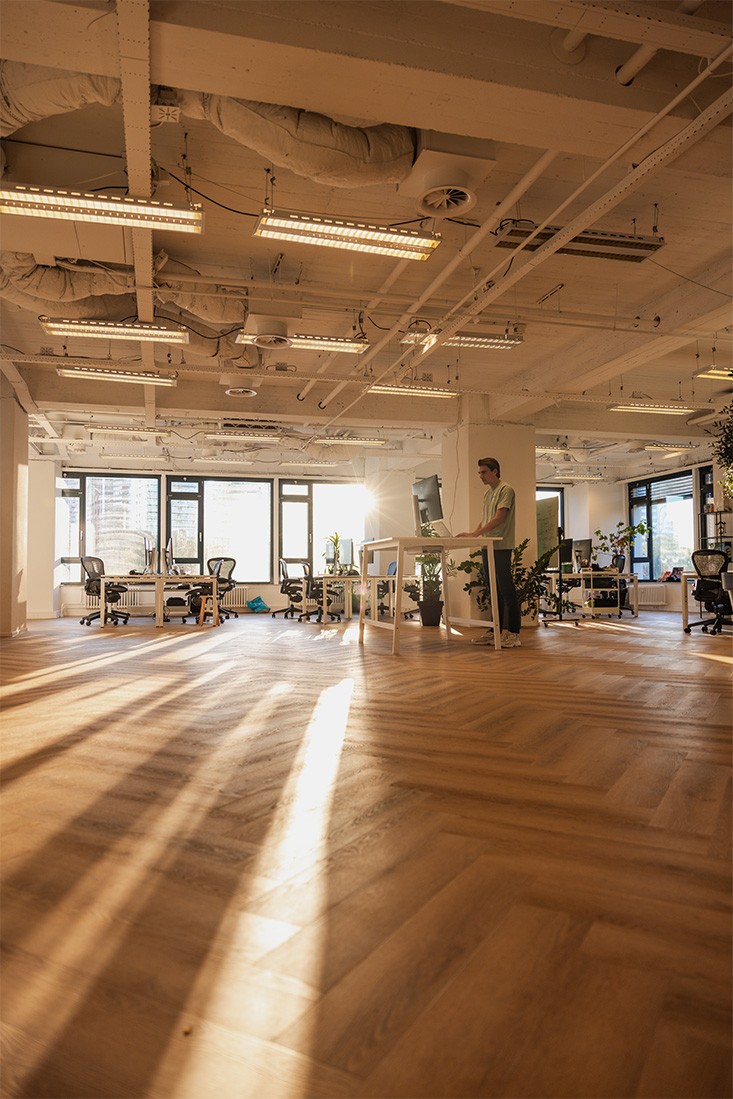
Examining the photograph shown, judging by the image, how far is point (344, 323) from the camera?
7.45 metres

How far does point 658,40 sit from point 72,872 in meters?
3.74

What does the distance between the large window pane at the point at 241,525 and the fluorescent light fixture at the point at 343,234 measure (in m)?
10.6

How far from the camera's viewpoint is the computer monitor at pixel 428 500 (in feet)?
27.5

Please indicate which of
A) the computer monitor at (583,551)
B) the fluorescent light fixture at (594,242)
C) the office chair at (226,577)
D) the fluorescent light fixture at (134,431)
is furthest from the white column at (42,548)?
the fluorescent light fixture at (594,242)

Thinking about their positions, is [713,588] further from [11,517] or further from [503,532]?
[11,517]

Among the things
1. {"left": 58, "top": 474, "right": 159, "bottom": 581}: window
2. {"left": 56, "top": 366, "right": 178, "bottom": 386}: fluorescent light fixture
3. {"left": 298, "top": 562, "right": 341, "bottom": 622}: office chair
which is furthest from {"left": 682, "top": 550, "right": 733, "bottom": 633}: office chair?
{"left": 58, "top": 474, "right": 159, "bottom": 581}: window

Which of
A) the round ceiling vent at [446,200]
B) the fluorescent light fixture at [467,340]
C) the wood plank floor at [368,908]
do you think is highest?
the round ceiling vent at [446,200]

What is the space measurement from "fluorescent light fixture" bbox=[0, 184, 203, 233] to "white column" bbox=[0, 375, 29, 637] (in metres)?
4.61

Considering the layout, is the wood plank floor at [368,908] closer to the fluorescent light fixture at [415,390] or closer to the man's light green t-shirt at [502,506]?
the man's light green t-shirt at [502,506]

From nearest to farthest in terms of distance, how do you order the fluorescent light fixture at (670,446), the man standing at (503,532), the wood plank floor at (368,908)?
the wood plank floor at (368,908), the man standing at (503,532), the fluorescent light fixture at (670,446)

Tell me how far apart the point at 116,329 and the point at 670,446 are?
949 centimetres

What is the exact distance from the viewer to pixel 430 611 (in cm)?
927

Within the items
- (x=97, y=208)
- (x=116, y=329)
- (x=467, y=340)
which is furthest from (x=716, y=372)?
(x=97, y=208)

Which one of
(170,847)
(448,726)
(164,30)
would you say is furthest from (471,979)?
(164,30)
